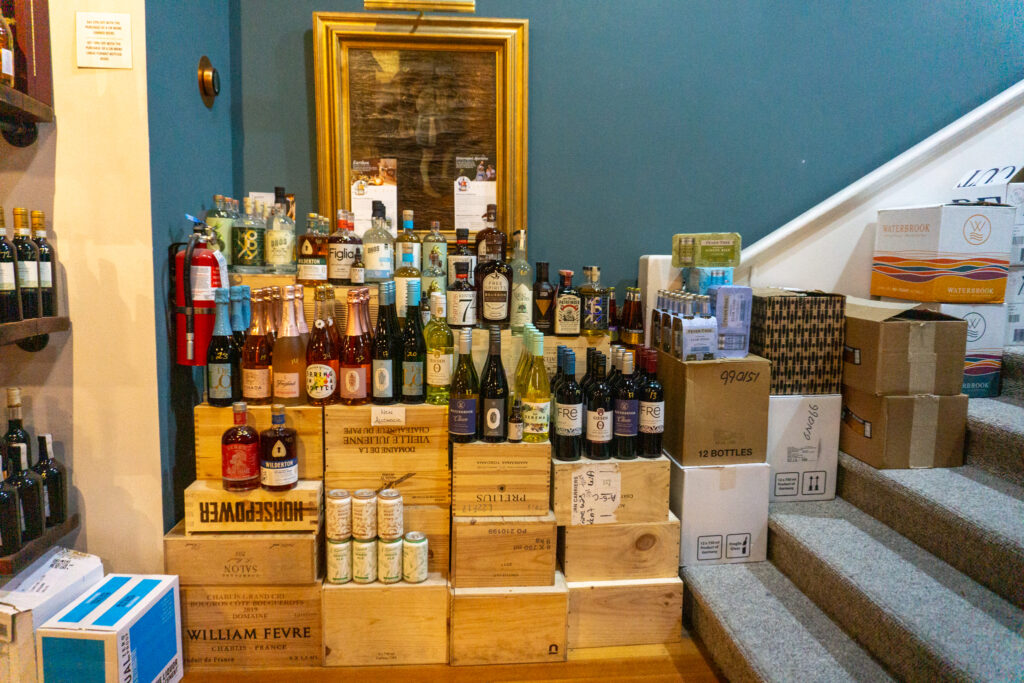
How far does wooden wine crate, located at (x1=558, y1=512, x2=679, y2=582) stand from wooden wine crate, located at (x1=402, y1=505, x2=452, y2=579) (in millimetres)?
399

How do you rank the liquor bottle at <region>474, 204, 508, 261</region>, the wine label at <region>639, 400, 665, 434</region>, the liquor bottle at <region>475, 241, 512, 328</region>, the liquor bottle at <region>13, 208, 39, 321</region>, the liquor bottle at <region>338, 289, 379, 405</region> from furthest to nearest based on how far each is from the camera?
the liquor bottle at <region>474, 204, 508, 261</region> < the liquor bottle at <region>475, 241, 512, 328</region> < the wine label at <region>639, 400, 665, 434</region> < the liquor bottle at <region>338, 289, 379, 405</region> < the liquor bottle at <region>13, 208, 39, 321</region>

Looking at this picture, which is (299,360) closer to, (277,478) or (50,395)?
(277,478)

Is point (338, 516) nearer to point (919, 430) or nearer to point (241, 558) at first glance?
point (241, 558)

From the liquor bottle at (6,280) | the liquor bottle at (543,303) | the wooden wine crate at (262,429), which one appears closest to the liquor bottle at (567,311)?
the liquor bottle at (543,303)

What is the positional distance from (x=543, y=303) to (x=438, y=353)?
518 millimetres

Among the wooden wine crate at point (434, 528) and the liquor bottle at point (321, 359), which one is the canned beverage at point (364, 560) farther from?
the liquor bottle at point (321, 359)

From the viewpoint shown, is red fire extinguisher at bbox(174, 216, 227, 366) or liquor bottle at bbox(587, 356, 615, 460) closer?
red fire extinguisher at bbox(174, 216, 227, 366)

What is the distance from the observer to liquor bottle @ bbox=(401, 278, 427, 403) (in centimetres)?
212

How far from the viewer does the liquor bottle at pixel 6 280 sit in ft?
5.22

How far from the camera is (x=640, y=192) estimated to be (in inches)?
110

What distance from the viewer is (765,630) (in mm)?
1906

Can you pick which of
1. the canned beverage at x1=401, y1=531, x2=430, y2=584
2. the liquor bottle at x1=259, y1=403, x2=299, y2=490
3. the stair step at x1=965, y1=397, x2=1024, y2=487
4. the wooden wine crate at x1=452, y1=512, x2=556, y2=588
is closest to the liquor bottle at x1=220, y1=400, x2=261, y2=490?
the liquor bottle at x1=259, y1=403, x2=299, y2=490

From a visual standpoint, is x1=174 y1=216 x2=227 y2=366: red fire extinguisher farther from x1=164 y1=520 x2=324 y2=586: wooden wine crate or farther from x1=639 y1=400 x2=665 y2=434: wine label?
x1=639 y1=400 x2=665 y2=434: wine label

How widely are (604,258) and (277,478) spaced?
5.25 ft
